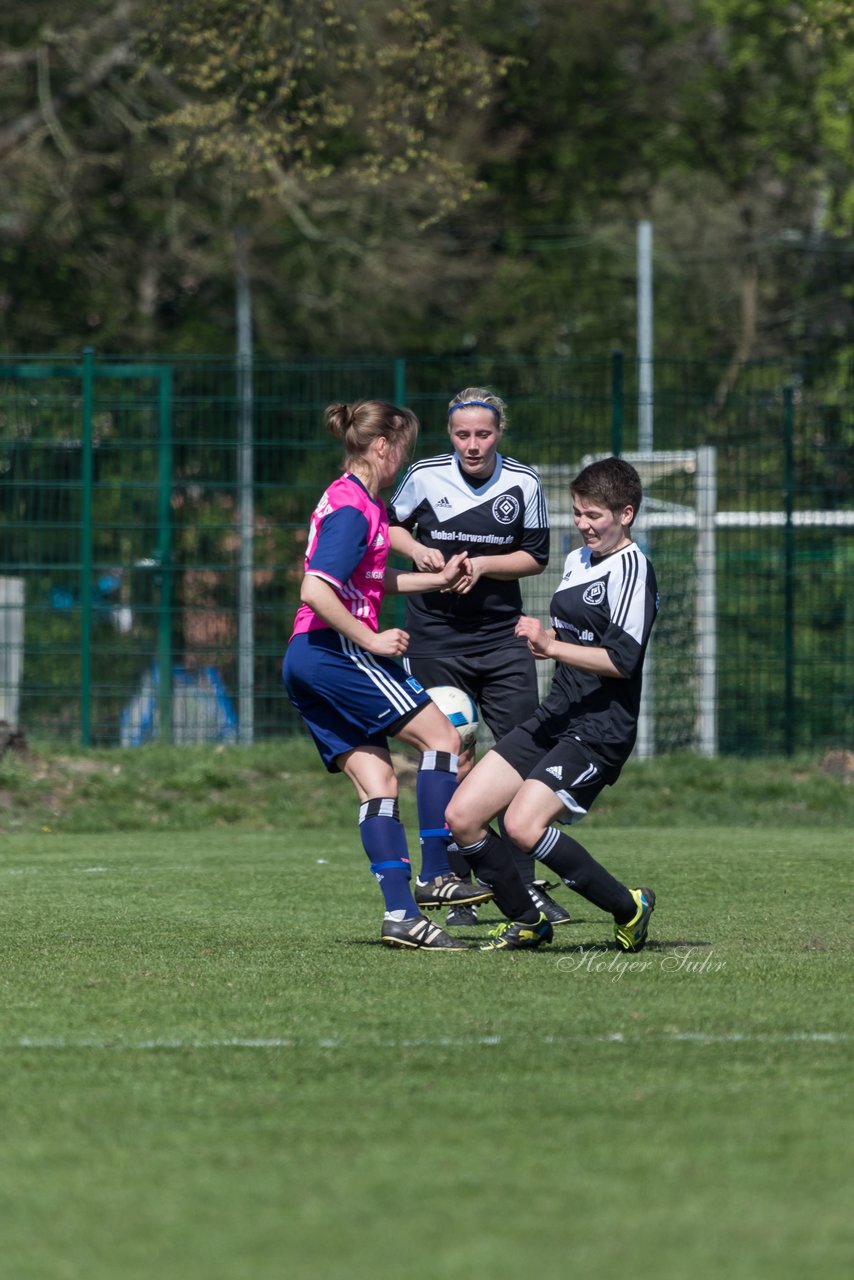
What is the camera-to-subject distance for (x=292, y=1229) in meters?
3.26

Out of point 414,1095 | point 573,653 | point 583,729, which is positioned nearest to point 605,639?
point 573,653

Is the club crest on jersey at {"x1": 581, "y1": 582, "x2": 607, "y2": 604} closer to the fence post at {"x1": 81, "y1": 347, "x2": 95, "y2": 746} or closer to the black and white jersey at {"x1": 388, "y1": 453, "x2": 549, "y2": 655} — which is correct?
the black and white jersey at {"x1": 388, "y1": 453, "x2": 549, "y2": 655}

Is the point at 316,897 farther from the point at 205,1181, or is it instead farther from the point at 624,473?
the point at 205,1181

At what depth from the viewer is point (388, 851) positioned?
6535mm

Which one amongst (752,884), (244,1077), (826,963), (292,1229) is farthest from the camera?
(752,884)

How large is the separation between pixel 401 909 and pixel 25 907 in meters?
1.94

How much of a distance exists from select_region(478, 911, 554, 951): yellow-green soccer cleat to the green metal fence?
7931mm

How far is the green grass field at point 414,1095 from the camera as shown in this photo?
320 centimetres

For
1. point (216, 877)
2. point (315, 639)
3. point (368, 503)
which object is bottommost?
point (216, 877)

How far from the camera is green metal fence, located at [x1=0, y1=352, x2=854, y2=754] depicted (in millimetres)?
14500

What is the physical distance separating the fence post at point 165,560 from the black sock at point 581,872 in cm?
844

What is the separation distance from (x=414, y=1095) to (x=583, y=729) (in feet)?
7.82

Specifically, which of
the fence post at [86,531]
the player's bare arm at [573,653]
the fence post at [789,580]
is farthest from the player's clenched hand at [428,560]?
A: the fence post at [789,580]

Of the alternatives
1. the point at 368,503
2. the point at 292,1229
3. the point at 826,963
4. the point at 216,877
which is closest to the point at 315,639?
the point at 368,503
